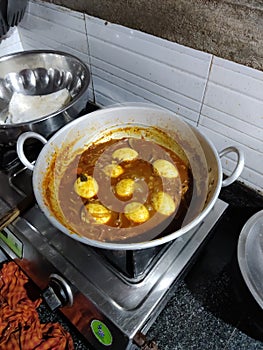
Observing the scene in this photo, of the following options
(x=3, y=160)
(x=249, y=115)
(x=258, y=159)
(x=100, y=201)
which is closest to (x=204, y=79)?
(x=249, y=115)

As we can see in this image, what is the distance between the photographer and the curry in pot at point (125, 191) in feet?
2.43

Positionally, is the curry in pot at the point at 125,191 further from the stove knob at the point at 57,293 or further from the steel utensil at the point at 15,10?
the steel utensil at the point at 15,10

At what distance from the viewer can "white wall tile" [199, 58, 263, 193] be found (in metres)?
0.76

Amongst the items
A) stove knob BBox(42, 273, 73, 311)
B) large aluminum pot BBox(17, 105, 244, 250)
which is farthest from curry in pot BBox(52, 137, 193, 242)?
stove knob BBox(42, 273, 73, 311)

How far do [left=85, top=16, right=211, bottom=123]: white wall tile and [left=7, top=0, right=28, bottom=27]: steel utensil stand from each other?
1.03 feet

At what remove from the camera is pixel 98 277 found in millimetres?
738

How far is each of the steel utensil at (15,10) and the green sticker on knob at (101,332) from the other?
3.59 ft

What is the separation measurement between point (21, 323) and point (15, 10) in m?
1.12

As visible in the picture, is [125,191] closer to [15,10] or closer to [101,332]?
[101,332]

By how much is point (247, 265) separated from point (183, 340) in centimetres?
25

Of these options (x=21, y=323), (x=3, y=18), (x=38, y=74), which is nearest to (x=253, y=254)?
(x=21, y=323)

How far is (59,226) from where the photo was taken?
0.61 m

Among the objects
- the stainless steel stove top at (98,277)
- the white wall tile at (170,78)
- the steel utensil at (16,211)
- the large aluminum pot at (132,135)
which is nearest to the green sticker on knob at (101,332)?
the stainless steel stove top at (98,277)

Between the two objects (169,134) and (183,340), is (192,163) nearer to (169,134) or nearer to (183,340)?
(169,134)
